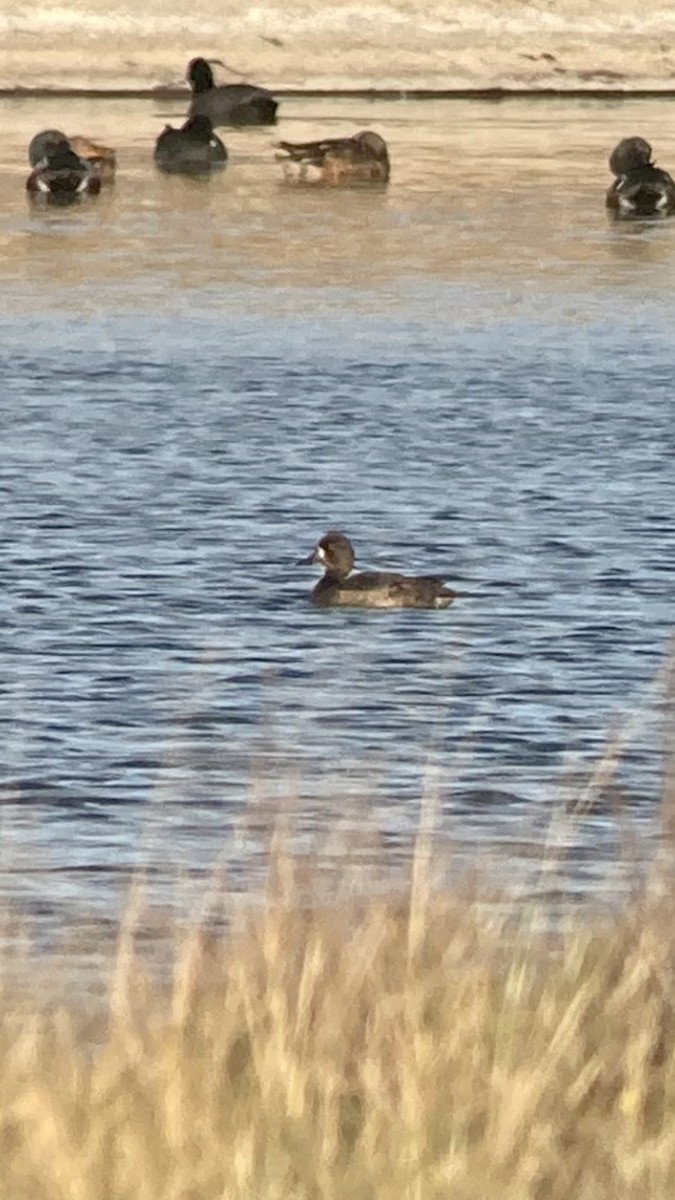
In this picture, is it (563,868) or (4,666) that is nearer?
(563,868)

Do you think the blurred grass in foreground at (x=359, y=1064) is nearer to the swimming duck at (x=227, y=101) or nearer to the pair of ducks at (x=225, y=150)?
the pair of ducks at (x=225, y=150)

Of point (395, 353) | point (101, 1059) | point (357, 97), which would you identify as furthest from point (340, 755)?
point (357, 97)

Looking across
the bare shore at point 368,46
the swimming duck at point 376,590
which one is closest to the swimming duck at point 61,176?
the bare shore at point 368,46

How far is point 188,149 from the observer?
1571 inches

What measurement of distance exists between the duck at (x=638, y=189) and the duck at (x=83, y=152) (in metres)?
5.27

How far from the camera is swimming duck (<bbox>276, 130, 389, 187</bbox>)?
3678 cm

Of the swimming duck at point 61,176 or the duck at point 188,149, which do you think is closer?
the swimming duck at point 61,176

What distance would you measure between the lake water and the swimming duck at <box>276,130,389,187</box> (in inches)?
20.3

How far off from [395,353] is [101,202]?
44.8 feet

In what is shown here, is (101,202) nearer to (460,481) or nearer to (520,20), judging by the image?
(520,20)

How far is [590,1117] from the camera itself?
6.98 meters

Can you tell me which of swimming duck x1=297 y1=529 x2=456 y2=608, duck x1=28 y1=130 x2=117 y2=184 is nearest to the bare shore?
duck x1=28 y1=130 x2=117 y2=184

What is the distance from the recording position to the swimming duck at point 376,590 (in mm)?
15570

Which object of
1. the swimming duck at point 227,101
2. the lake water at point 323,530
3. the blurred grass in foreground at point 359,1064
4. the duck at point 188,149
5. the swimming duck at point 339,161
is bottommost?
the swimming duck at point 227,101
